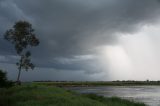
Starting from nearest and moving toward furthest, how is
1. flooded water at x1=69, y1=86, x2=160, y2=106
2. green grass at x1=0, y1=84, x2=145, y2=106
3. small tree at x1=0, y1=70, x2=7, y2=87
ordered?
green grass at x1=0, y1=84, x2=145, y2=106, flooded water at x1=69, y1=86, x2=160, y2=106, small tree at x1=0, y1=70, x2=7, y2=87

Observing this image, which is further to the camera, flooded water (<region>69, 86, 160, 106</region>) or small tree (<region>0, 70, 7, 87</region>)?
small tree (<region>0, 70, 7, 87</region>)

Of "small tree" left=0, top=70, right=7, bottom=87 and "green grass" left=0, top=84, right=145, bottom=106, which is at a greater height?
"small tree" left=0, top=70, right=7, bottom=87

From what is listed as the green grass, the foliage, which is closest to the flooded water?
the green grass

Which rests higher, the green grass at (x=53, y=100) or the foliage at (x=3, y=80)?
the foliage at (x=3, y=80)

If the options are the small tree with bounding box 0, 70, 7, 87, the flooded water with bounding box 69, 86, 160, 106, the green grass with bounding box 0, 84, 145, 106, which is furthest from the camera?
the small tree with bounding box 0, 70, 7, 87

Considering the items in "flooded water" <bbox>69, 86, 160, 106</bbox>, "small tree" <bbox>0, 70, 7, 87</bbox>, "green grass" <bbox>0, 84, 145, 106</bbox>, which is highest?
"small tree" <bbox>0, 70, 7, 87</bbox>

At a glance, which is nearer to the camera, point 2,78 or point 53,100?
point 53,100

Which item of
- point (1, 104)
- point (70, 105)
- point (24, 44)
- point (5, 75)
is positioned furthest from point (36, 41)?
point (70, 105)

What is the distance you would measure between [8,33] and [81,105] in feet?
205

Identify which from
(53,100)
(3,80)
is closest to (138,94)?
(3,80)

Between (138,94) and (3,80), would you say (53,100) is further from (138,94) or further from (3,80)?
(138,94)

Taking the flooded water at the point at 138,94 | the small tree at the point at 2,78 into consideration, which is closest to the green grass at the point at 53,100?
the flooded water at the point at 138,94

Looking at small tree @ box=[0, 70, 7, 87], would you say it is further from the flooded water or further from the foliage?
the flooded water

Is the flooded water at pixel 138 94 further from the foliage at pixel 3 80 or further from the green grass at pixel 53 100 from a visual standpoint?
the foliage at pixel 3 80
